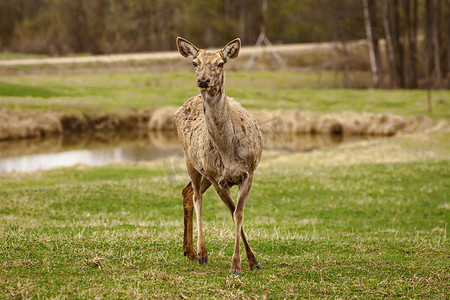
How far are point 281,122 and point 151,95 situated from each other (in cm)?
1220

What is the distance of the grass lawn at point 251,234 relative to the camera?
27.5 ft

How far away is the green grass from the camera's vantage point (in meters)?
45.2

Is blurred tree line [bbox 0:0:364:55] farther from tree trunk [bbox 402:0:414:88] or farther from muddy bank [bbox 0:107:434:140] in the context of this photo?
muddy bank [bbox 0:107:434:140]

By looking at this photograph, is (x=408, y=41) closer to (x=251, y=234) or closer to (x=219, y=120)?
(x=251, y=234)

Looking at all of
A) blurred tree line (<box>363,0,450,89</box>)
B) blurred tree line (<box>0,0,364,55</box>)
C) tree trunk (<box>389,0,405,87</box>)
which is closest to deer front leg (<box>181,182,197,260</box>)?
blurred tree line (<box>363,0,450,89</box>)

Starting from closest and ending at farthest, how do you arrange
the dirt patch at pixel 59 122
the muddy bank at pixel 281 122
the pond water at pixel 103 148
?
the pond water at pixel 103 148 < the dirt patch at pixel 59 122 < the muddy bank at pixel 281 122

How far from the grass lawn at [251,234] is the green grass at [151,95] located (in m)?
17.7

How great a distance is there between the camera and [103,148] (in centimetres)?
3762

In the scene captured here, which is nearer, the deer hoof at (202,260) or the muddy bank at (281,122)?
the deer hoof at (202,260)

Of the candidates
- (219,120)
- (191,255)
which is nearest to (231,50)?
(219,120)

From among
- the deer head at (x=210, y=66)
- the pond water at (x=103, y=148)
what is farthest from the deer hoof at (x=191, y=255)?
the pond water at (x=103, y=148)

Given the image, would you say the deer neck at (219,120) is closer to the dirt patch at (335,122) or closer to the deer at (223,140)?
the deer at (223,140)

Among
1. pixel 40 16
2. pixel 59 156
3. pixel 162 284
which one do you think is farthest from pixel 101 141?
pixel 40 16

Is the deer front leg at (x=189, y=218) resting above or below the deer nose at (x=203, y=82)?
below
